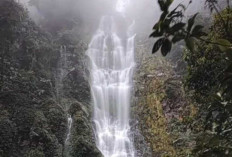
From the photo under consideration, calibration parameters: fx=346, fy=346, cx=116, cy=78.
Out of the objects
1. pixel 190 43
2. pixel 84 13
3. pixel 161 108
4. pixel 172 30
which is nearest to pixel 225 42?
pixel 190 43

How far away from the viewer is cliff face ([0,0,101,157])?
15.7 meters

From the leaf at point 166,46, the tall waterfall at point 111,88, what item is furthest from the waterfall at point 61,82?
the leaf at point 166,46

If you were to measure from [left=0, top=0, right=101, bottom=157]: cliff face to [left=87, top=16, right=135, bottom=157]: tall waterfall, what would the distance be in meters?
1.03

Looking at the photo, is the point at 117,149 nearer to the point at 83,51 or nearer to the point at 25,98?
the point at 25,98

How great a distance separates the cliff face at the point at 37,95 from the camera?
15.7 meters

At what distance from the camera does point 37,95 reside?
18.4 meters

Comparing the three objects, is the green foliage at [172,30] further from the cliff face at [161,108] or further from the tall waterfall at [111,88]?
the tall waterfall at [111,88]

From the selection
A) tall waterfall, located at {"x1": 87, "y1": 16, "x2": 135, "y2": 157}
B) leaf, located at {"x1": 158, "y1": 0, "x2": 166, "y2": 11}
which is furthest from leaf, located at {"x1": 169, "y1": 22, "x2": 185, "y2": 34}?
tall waterfall, located at {"x1": 87, "y1": 16, "x2": 135, "y2": 157}

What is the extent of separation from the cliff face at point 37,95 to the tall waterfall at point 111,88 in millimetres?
1032

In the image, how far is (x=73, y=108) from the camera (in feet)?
62.2

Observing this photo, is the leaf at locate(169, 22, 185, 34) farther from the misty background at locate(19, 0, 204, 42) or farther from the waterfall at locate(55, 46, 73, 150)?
the misty background at locate(19, 0, 204, 42)

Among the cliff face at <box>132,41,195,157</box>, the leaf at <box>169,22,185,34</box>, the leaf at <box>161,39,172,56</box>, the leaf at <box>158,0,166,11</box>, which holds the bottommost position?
the leaf at <box>161,39,172,56</box>

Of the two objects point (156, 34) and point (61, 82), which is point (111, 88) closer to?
point (61, 82)

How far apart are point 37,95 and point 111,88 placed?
6.05 metres
